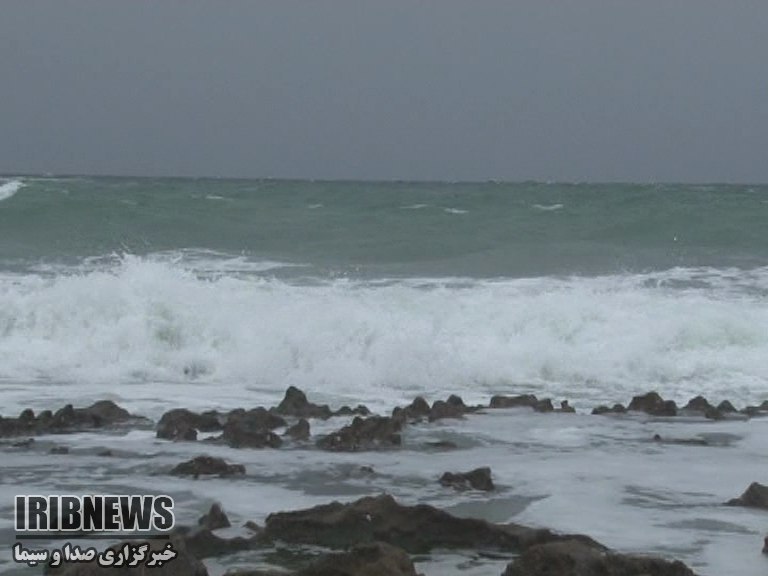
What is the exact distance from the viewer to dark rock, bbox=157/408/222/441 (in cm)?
962

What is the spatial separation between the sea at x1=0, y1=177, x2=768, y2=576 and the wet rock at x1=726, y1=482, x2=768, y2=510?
96 millimetres

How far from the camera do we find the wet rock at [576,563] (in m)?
5.68

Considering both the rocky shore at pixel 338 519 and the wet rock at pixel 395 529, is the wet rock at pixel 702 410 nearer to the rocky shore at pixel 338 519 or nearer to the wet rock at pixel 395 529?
the rocky shore at pixel 338 519

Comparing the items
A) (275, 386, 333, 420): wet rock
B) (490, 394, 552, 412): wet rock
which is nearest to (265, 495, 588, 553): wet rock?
(275, 386, 333, 420): wet rock

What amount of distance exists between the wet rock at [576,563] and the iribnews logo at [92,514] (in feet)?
6.55

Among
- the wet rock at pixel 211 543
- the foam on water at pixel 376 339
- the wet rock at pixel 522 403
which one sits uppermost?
the foam on water at pixel 376 339

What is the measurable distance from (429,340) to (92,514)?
8.64 metres

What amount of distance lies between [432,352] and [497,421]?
4.03 m

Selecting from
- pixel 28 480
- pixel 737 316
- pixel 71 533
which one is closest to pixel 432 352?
pixel 737 316

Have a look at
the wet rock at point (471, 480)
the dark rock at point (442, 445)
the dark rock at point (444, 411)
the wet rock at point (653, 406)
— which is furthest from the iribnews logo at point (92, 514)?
the wet rock at point (653, 406)

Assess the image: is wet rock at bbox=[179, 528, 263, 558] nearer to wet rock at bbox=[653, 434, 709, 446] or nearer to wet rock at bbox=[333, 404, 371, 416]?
wet rock at bbox=[653, 434, 709, 446]

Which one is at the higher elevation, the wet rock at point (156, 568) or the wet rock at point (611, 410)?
the wet rock at point (611, 410)

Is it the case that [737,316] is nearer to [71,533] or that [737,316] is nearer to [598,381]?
[598,381]

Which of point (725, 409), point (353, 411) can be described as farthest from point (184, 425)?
point (725, 409)
